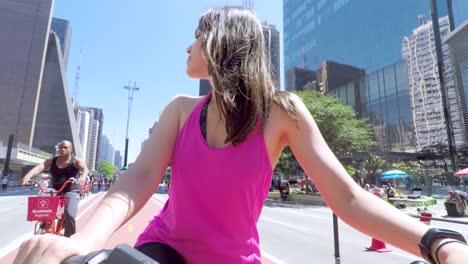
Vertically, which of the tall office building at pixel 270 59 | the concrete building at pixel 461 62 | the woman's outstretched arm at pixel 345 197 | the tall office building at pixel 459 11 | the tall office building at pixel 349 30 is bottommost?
the woman's outstretched arm at pixel 345 197

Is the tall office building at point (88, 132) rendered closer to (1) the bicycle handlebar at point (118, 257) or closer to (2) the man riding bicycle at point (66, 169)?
(2) the man riding bicycle at point (66, 169)

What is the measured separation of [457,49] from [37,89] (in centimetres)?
8655

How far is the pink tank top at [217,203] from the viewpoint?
3.50ft

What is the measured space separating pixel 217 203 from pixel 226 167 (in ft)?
0.40

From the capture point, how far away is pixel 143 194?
3.87 ft

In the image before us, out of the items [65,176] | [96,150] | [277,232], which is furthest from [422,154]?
[96,150]

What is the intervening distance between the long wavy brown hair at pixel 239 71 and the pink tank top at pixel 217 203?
0.34 ft

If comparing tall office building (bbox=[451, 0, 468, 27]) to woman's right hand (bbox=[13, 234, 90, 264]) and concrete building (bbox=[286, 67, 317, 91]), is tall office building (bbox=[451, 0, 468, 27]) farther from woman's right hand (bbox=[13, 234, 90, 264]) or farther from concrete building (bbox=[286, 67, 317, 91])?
woman's right hand (bbox=[13, 234, 90, 264])

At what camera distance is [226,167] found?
1.12 m

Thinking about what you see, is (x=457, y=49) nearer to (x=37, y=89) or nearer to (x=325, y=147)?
(x=325, y=147)

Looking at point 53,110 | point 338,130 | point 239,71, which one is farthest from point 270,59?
point 53,110

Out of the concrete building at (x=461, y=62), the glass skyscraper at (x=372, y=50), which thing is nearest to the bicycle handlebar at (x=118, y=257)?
the concrete building at (x=461, y=62)

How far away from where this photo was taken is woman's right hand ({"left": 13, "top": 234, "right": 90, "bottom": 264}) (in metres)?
0.64

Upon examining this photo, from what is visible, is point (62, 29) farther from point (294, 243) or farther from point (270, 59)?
point (270, 59)
